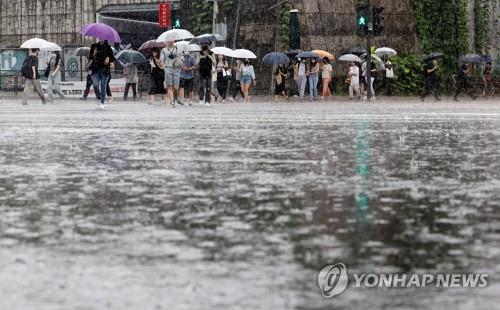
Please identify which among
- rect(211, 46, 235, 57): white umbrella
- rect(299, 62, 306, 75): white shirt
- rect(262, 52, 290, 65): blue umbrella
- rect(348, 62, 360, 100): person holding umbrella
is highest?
rect(211, 46, 235, 57): white umbrella

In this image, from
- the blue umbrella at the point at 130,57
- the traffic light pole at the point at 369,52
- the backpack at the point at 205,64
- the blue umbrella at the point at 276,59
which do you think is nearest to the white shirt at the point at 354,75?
the traffic light pole at the point at 369,52

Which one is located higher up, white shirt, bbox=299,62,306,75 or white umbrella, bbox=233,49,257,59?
white umbrella, bbox=233,49,257,59

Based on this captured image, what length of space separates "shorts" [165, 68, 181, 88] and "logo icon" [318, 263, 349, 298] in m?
23.7

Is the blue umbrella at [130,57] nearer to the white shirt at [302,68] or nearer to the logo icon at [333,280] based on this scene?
the white shirt at [302,68]

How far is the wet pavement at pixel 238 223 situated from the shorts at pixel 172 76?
1659 cm

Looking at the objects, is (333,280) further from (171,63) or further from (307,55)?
(307,55)

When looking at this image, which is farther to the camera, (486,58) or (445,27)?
(445,27)

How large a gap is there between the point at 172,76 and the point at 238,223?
22719 millimetres

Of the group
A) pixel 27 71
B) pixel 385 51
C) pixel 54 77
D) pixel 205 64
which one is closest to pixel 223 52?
pixel 54 77

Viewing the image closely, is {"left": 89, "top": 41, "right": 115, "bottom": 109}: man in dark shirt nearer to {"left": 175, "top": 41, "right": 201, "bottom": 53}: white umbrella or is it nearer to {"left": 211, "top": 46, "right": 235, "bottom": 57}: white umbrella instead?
{"left": 175, "top": 41, "right": 201, "bottom": 53}: white umbrella

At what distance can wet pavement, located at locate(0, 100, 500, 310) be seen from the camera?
11.7 feet

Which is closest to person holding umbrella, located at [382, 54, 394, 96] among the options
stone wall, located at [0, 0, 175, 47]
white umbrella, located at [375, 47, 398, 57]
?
white umbrella, located at [375, 47, 398, 57]

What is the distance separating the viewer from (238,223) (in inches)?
207

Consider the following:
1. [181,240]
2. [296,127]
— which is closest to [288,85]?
[296,127]
